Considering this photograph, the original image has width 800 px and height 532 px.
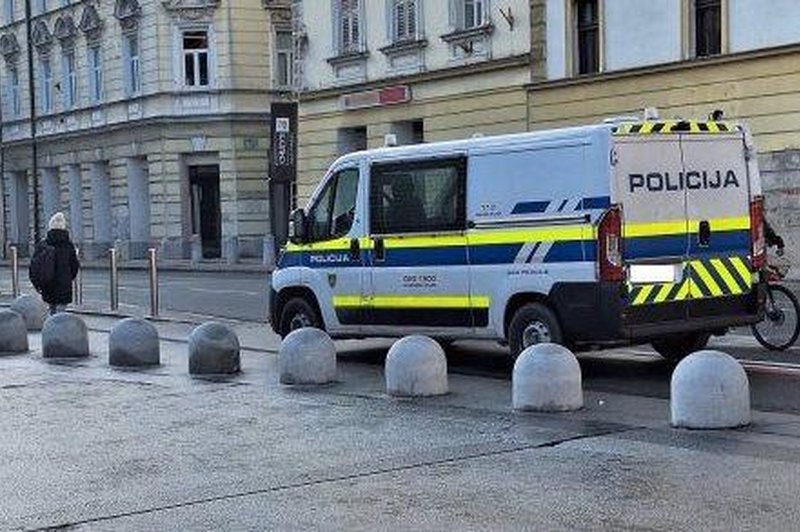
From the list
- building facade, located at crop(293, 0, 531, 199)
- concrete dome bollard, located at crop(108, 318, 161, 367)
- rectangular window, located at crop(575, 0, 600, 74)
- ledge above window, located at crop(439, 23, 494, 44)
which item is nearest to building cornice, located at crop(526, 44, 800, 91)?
rectangular window, located at crop(575, 0, 600, 74)

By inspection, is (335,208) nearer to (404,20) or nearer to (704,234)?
(704,234)

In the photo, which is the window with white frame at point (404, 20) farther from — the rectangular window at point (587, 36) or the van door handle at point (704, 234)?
the van door handle at point (704, 234)

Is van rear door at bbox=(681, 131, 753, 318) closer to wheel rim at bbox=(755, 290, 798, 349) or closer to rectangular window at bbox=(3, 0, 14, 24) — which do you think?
wheel rim at bbox=(755, 290, 798, 349)

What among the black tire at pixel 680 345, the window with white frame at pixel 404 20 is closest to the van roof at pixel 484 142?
the black tire at pixel 680 345

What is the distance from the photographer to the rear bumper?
11008 mm

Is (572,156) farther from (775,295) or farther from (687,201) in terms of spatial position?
(775,295)

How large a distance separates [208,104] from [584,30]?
19.7 meters

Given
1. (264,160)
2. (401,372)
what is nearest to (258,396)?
(401,372)

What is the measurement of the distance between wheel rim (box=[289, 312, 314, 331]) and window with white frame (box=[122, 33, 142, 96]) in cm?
3501

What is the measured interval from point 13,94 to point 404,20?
2961cm

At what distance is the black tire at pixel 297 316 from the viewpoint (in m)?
14.2

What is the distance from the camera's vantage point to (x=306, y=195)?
37906 mm

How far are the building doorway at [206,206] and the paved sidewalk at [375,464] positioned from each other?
34.6 meters

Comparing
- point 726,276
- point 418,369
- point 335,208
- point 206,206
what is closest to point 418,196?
point 335,208
